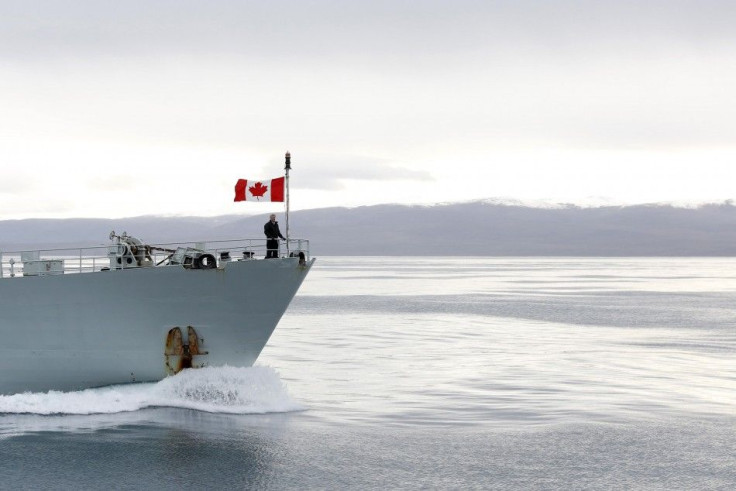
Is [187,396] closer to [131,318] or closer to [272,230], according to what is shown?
[131,318]

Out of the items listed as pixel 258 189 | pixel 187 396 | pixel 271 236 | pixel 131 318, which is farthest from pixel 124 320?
pixel 258 189

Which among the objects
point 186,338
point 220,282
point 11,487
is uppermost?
point 220,282

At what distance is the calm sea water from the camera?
16938mm

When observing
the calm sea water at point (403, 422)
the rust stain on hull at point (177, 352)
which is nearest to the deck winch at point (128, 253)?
the rust stain on hull at point (177, 352)

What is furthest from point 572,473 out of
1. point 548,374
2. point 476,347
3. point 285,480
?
point 476,347

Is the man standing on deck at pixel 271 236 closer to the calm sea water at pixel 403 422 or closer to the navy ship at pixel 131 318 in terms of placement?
the navy ship at pixel 131 318

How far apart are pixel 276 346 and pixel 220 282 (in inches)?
534

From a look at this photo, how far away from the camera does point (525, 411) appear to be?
2309 cm

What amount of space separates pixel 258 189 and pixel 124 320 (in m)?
5.24

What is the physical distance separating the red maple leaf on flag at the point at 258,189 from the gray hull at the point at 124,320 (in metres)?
A: 1.92

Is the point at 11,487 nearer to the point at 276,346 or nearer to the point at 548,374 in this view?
the point at 548,374

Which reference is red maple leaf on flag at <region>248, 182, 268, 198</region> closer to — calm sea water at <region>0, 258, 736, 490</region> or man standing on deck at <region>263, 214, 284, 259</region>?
man standing on deck at <region>263, 214, 284, 259</region>

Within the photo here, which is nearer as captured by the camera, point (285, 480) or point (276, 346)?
point (285, 480)

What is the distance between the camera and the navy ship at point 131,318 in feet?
77.9
